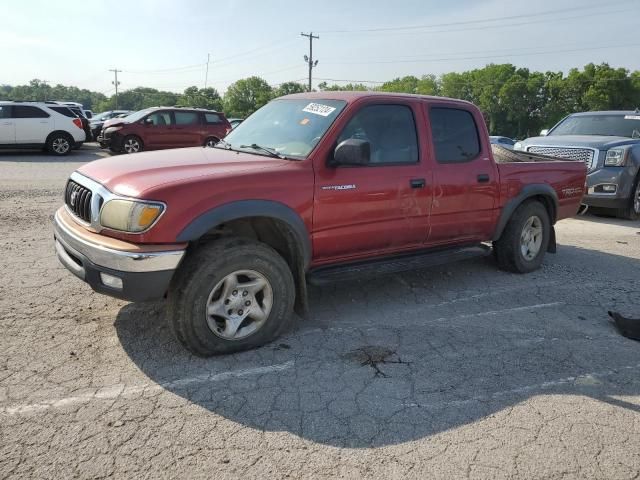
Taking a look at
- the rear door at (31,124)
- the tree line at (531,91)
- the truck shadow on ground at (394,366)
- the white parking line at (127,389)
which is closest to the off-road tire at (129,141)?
the rear door at (31,124)

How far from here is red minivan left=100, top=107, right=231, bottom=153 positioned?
52.9 ft

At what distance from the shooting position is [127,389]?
3023 millimetres

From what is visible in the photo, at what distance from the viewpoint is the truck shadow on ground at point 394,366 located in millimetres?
2885

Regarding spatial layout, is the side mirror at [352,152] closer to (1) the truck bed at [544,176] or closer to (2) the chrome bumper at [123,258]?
(2) the chrome bumper at [123,258]

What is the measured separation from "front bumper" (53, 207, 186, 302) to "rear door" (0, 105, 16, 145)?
14.4 metres

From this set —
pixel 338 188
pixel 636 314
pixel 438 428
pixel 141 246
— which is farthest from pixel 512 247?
pixel 141 246

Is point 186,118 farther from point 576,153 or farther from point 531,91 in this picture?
point 531,91

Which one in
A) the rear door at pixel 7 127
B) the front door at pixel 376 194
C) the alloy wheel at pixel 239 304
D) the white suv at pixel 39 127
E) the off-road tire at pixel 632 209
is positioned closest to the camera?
the alloy wheel at pixel 239 304

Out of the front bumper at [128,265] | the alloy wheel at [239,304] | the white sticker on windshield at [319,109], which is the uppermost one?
the white sticker on windshield at [319,109]

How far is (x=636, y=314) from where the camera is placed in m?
4.62

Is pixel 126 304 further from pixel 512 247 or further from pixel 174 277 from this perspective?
pixel 512 247

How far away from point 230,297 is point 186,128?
47.0 feet

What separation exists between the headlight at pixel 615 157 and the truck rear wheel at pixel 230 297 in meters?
7.51

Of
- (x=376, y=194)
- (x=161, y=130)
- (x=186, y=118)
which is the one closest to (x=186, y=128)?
(x=186, y=118)
